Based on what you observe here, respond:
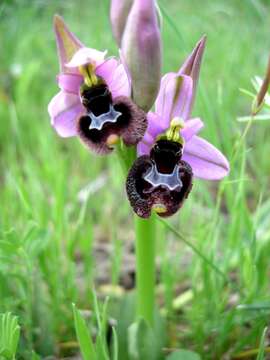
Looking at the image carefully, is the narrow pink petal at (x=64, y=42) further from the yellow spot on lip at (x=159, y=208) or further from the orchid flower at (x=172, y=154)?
the yellow spot on lip at (x=159, y=208)

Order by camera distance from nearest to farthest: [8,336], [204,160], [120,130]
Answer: [8,336]
[120,130]
[204,160]

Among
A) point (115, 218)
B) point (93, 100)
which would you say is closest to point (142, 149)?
point (93, 100)

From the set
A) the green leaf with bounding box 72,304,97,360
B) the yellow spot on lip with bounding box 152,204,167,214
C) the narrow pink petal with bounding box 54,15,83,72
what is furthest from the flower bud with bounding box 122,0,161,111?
the green leaf with bounding box 72,304,97,360

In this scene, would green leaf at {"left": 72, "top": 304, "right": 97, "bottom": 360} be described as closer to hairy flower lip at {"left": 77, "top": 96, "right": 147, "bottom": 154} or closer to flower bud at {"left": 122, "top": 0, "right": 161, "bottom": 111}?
hairy flower lip at {"left": 77, "top": 96, "right": 147, "bottom": 154}

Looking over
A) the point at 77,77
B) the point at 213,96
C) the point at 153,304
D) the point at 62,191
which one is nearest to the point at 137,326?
the point at 153,304

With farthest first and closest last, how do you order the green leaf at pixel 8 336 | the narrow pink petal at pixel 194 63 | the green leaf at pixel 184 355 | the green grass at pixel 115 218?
1. the green grass at pixel 115 218
2. the green leaf at pixel 184 355
3. the narrow pink petal at pixel 194 63
4. the green leaf at pixel 8 336

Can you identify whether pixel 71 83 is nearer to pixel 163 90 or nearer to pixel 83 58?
pixel 83 58

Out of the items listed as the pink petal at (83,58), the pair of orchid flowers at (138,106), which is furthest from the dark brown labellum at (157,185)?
the pink petal at (83,58)
